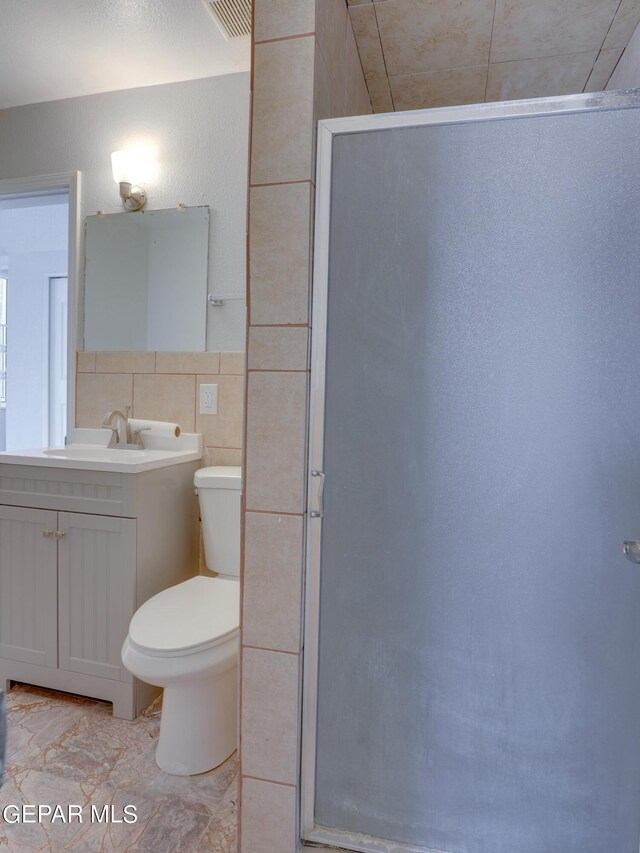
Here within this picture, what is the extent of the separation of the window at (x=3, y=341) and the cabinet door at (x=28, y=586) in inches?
97.2

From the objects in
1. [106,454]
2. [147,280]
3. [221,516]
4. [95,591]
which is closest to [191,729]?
[95,591]

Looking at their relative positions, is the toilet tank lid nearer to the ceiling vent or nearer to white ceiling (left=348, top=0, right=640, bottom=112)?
white ceiling (left=348, top=0, right=640, bottom=112)

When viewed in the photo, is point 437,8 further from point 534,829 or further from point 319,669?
point 534,829

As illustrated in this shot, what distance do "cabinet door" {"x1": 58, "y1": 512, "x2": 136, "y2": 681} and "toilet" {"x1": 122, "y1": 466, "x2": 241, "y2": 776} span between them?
154 mm

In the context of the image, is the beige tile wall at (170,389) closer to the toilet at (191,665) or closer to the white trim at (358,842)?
the toilet at (191,665)

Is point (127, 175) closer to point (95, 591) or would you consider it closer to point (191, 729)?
point (95, 591)

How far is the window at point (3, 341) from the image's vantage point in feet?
12.9

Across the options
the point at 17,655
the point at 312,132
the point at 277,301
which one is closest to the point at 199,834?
the point at 17,655

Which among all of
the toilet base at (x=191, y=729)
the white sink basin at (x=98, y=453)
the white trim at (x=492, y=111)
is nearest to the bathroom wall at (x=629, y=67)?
the white trim at (x=492, y=111)

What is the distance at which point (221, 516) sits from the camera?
1.90 metres

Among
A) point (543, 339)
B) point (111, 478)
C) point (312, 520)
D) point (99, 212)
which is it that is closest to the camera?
point (543, 339)

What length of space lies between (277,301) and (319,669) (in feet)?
2.78

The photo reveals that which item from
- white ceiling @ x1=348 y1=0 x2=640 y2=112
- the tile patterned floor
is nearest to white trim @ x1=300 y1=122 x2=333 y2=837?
the tile patterned floor

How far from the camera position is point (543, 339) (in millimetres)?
1065
